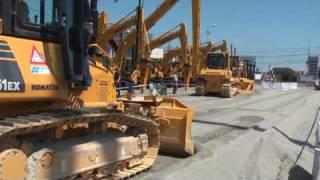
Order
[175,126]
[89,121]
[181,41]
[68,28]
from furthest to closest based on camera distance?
[181,41] → [175,126] → [89,121] → [68,28]

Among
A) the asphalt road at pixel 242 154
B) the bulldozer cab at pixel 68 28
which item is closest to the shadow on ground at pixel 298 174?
the asphalt road at pixel 242 154

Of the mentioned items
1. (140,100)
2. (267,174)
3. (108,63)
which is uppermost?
(108,63)

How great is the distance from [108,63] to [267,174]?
3.53m

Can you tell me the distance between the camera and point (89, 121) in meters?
7.67

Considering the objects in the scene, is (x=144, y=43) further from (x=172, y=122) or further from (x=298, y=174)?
(x=298, y=174)

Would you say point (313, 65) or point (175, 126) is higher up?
point (313, 65)

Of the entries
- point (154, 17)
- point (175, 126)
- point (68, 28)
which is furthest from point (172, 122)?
point (154, 17)

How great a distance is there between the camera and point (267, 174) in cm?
977

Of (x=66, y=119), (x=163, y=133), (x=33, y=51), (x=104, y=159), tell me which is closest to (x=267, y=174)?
(x=163, y=133)

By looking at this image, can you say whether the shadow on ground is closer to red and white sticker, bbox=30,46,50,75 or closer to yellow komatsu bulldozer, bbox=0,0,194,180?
yellow komatsu bulldozer, bbox=0,0,194,180

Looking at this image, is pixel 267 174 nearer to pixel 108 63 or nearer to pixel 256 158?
pixel 256 158

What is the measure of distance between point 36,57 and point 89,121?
4.55 ft

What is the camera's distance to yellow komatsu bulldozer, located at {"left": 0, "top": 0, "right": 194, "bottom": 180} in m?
6.33

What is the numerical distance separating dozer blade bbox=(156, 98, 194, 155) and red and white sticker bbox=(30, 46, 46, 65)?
12.3 feet
